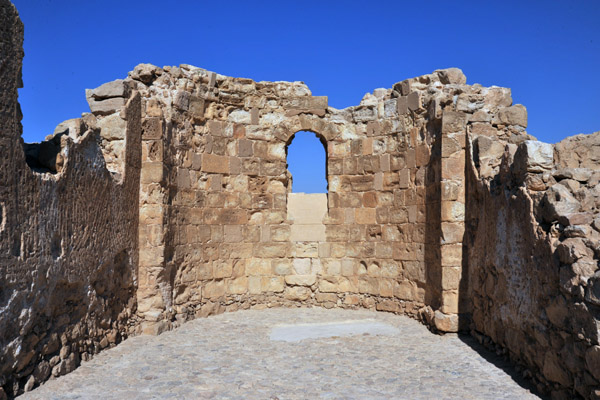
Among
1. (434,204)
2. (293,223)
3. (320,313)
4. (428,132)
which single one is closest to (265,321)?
(320,313)

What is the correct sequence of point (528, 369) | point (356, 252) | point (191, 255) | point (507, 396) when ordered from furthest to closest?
point (356, 252) < point (191, 255) < point (528, 369) < point (507, 396)

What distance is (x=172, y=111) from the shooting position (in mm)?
7785

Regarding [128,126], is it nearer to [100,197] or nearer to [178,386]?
[100,197]

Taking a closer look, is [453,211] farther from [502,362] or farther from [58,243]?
[58,243]

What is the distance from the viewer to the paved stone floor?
4.41 metres

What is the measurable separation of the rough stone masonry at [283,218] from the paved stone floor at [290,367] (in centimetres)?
31

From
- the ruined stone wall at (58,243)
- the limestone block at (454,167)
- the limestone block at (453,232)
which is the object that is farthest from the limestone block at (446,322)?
the ruined stone wall at (58,243)

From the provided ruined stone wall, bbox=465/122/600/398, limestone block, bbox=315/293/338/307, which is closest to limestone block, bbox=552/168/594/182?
ruined stone wall, bbox=465/122/600/398

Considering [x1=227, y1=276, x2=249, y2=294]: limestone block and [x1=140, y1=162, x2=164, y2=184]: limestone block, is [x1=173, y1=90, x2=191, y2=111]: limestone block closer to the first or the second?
[x1=140, y1=162, x2=164, y2=184]: limestone block

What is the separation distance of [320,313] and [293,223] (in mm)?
1759

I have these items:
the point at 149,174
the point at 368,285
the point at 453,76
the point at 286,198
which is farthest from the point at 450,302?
the point at 149,174

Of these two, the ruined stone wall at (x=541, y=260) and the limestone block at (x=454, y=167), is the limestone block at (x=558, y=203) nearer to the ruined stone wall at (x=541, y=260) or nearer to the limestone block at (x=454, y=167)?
the ruined stone wall at (x=541, y=260)

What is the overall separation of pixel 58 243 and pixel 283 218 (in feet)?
15.9

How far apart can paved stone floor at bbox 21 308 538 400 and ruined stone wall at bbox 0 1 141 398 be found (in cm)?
33
